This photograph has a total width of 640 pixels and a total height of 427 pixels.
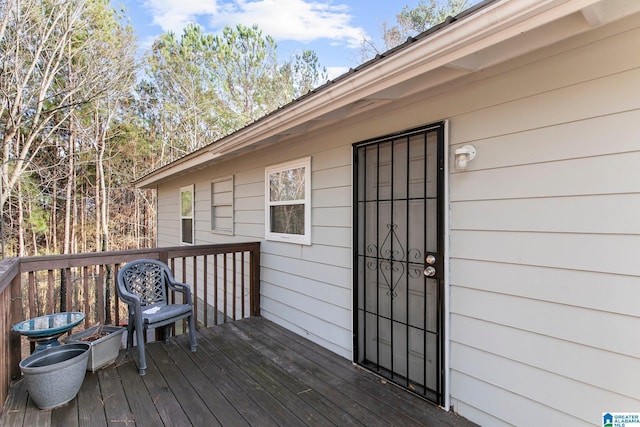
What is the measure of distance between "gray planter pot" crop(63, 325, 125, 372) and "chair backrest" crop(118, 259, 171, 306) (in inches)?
13.4

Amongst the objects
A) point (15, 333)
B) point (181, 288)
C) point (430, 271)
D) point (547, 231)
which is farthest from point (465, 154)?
point (15, 333)

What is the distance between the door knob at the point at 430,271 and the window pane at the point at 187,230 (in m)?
5.70

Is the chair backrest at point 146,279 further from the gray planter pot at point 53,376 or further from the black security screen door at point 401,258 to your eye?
the black security screen door at point 401,258

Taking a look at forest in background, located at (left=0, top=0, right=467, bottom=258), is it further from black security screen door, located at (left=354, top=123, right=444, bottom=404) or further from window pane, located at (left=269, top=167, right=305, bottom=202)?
black security screen door, located at (left=354, top=123, right=444, bottom=404)

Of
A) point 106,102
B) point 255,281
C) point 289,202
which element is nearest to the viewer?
point 289,202

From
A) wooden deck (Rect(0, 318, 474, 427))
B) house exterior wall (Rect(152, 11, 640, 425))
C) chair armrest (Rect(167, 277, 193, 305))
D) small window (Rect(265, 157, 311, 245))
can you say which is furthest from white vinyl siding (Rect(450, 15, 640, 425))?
chair armrest (Rect(167, 277, 193, 305))

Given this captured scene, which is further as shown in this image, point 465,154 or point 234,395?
point 234,395

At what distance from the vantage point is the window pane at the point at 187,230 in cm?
684

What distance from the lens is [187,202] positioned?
7008 millimetres

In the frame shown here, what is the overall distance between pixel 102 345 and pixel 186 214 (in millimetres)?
4584

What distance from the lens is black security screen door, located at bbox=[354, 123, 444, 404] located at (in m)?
2.32

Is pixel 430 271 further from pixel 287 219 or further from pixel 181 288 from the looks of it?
pixel 181 288

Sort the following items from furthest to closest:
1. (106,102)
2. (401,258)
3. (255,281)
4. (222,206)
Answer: (106,102) < (222,206) < (255,281) < (401,258)

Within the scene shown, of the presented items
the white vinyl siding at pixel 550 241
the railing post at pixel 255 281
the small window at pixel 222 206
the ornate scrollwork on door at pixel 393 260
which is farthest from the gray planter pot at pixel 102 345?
the white vinyl siding at pixel 550 241
